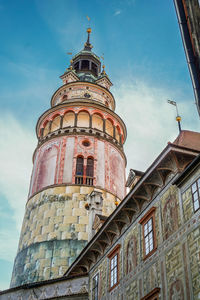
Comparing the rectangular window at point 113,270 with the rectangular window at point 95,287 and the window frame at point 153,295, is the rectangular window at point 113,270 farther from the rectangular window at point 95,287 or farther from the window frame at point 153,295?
the window frame at point 153,295

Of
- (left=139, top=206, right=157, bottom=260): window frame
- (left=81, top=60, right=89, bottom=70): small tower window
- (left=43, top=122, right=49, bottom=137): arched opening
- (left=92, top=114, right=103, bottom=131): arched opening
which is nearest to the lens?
(left=139, top=206, right=157, bottom=260): window frame

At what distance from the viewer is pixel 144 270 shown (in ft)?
46.2

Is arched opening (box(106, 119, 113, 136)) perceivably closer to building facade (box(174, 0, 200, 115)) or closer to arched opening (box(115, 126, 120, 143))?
arched opening (box(115, 126, 120, 143))

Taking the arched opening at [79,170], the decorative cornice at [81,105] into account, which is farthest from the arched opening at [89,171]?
the decorative cornice at [81,105]

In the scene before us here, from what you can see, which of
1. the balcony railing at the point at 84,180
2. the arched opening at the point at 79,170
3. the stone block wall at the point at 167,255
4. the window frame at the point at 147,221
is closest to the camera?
the stone block wall at the point at 167,255

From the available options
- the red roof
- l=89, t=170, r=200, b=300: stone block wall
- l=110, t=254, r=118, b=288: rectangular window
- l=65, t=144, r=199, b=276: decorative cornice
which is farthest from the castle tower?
l=89, t=170, r=200, b=300: stone block wall

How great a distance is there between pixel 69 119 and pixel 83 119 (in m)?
1.20

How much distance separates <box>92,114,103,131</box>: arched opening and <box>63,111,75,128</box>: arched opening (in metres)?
1.75

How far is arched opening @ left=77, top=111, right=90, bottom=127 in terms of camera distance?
3426cm

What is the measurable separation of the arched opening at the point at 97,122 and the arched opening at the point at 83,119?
1.81ft

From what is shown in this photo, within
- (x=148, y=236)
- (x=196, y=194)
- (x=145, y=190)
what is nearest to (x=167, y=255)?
(x=148, y=236)

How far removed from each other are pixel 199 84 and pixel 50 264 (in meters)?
19.0

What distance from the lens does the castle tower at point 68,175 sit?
26.8m

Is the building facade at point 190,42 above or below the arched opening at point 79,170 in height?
below
